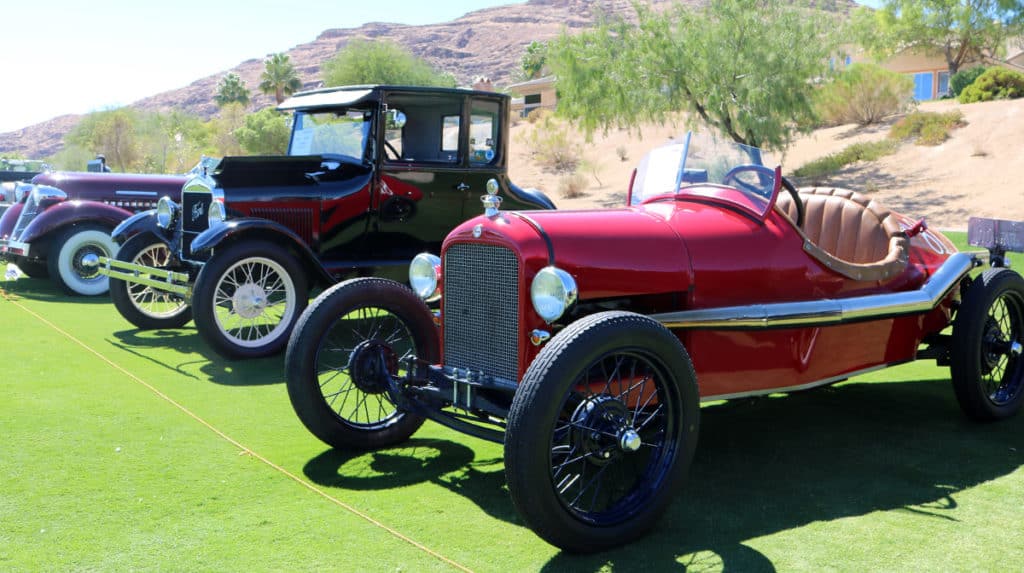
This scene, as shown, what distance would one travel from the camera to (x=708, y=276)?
4270mm

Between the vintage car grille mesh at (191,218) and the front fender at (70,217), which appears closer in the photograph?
the vintage car grille mesh at (191,218)

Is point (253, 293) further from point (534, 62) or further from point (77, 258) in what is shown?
point (534, 62)

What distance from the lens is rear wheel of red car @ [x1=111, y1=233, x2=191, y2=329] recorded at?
802cm

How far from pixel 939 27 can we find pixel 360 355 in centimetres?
4065

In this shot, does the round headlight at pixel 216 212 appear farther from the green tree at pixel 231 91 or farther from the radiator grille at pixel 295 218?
the green tree at pixel 231 91

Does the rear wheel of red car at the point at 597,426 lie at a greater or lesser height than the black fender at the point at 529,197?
lesser

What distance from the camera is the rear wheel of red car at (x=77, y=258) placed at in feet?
33.2

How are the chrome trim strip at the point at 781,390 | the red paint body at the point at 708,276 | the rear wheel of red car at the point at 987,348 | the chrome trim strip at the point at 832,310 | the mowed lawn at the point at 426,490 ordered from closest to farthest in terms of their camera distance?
1. the mowed lawn at the point at 426,490
2. the red paint body at the point at 708,276
3. the chrome trim strip at the point at 832,310
4. the chrome trim strip at the point at 781,390
5. the rear wheel of red car at the point at 987,348

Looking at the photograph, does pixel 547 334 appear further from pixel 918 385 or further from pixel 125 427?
pixel 918 385

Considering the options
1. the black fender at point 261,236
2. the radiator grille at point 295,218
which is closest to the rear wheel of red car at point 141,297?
the radiator grille at point 295,218

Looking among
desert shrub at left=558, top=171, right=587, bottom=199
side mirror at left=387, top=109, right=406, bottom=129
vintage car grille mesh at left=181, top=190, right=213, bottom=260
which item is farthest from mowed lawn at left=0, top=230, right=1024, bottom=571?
desert shrub at left=558, top=171, right=587, bottom=199

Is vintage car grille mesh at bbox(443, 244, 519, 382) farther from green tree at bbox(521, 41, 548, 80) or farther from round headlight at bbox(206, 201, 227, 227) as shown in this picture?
green tree at bbox(521, 41, 548, 80)

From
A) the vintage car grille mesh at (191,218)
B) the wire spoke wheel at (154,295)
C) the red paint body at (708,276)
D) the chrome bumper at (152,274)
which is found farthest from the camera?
the wire spoke wheel at (154,295)

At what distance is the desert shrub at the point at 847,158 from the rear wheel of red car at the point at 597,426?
2620cm
